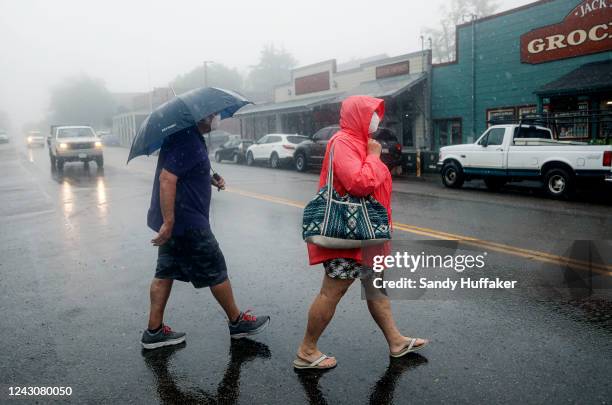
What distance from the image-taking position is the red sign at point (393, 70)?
82.1 ft

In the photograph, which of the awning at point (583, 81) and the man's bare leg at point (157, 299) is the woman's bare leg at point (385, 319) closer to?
the man's bare leg at point (157, 299)

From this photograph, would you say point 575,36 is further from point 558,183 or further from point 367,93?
point 367,93

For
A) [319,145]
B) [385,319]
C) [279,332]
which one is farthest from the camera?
[319,145]

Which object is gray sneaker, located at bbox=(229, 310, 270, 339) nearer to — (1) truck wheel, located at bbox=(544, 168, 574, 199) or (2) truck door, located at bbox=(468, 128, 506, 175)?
(1) truck wheel, located at bbox=(544, 168, 574, 199)

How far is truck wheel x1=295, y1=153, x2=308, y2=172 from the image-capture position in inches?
848

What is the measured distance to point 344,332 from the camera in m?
4.16

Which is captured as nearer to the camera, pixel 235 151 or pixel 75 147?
pixel 75 147

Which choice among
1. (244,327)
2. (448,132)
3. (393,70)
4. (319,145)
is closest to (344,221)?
(244,327)

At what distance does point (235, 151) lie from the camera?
28359 mm

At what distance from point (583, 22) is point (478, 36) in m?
4.36

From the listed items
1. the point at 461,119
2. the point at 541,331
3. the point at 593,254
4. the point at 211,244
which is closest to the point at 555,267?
the point at 593,254

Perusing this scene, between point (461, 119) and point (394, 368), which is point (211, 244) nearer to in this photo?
point (394, 368)

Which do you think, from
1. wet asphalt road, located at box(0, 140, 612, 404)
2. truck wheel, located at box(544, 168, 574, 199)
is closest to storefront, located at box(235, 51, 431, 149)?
truck wheel, located at box(544, 168, 574, 199)

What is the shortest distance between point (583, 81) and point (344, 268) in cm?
1651
